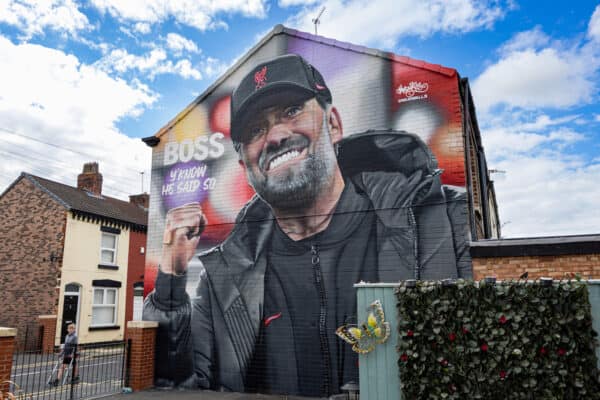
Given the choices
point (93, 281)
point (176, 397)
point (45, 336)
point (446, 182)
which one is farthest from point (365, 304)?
point (93, 281)

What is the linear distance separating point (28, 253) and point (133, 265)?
4.99 meters

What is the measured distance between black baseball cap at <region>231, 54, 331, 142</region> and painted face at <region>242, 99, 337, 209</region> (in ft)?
0.75

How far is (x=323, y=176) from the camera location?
10.5 metres

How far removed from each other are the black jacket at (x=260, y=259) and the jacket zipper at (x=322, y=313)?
1.26 m

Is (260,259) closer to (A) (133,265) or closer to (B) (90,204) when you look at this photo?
(B) (90,204)

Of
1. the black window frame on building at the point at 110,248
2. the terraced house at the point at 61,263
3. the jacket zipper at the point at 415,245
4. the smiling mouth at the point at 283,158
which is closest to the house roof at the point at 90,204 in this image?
the terraced house at the point at 61,263

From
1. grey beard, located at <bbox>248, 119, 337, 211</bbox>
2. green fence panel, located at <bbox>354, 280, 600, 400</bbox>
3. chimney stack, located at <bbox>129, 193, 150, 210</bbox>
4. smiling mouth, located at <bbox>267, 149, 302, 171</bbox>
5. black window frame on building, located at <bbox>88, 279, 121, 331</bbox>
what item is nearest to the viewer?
green fence panel, located at <bbox>354, 280, 600, 400</bbox>

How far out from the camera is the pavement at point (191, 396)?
9.85 meters

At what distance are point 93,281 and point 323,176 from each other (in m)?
16.4

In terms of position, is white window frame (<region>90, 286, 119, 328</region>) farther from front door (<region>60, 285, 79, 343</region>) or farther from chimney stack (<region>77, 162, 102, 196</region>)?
chimney stack (<region>77, 162, 102, 196</region>)

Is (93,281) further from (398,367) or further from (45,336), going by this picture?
(398,367)

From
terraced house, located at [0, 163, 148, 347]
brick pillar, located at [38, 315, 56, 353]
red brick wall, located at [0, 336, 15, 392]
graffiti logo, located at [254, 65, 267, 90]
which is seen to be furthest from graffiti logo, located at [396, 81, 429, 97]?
brick pillar, located at [38, 315, 56, 353]

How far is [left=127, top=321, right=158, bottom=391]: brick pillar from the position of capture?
10828 millimetres

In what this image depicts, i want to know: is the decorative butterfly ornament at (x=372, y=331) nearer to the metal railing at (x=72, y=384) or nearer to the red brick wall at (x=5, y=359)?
the red brick wall at (x=5, y=359)
